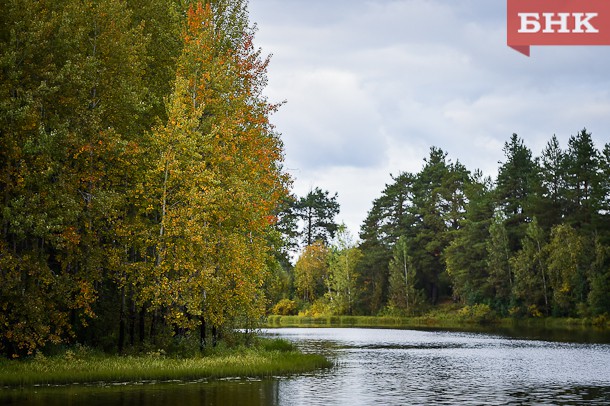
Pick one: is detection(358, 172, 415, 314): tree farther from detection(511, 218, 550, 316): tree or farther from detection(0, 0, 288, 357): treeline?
detection(0, 0, 288, 357): treeline

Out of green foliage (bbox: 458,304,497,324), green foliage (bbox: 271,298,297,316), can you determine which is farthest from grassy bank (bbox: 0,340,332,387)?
A: green foliage (bbox: 271,298,297,316)

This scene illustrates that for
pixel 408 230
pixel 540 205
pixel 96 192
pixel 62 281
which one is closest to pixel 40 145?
pixel 96 192

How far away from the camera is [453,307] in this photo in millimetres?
115500

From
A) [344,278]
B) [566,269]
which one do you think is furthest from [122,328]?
[344,278]

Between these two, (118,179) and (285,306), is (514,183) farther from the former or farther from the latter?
(118,179)

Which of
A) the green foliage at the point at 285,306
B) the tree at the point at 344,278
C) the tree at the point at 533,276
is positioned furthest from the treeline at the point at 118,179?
the green foliage at the point at 285,306

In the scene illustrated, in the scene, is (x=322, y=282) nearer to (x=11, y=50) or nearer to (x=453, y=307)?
(x=453, y=307)

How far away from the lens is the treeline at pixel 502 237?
284 ft

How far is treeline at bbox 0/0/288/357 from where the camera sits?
30562 millimetres

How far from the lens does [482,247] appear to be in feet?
352

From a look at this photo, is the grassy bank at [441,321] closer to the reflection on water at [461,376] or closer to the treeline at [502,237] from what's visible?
the treeline at [502,237]

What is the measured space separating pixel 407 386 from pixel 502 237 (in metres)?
73.6

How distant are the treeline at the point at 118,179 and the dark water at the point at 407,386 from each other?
512 cm

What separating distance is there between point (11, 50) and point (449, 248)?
303 ft
